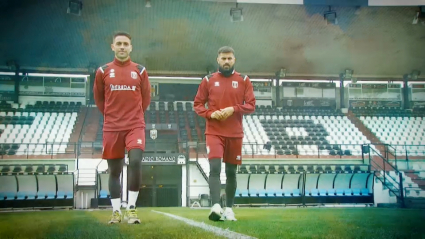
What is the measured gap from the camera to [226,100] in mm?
3488

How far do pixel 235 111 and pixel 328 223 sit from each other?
3.67 feet

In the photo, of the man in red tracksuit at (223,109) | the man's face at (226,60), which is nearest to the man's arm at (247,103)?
the man in red tracksuit at (223,109)

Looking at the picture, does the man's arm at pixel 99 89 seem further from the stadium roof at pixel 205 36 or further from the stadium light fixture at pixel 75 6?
the stadium light fixture at pixel 75 6

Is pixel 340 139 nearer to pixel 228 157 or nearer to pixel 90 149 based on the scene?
pixel 90 149

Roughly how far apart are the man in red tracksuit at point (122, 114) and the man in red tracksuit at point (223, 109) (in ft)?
1.94

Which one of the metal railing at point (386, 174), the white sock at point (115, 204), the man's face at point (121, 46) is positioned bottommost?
the metal railing at point (386, 174)

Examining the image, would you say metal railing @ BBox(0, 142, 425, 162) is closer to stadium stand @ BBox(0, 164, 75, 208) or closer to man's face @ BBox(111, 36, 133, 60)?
stadium stand @ BBox(0, 164, 75, 208)

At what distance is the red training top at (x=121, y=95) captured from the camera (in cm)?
310

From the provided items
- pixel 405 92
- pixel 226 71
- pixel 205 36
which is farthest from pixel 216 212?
pixel 205 36

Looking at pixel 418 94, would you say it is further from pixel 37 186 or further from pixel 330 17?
pixel 37 186

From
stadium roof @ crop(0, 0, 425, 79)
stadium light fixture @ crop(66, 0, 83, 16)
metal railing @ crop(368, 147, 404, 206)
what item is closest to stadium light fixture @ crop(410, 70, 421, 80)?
stadium roof @ crop(0, 0, 425, 79)

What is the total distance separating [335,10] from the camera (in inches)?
192

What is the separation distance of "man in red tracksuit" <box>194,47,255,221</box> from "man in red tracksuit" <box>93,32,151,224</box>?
592 millimetres

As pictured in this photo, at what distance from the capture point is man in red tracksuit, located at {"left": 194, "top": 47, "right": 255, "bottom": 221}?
3.39m
